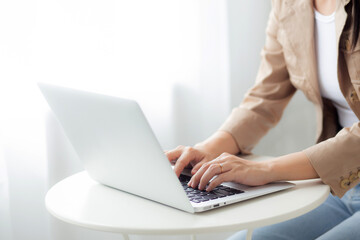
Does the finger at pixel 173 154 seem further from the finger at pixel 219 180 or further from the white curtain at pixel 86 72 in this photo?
the white curtain at pixel 86 72

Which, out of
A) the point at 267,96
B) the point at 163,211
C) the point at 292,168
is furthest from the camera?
the point at 267,96

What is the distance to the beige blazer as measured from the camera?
Result: 103 cm

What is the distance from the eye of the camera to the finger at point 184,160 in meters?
1.05

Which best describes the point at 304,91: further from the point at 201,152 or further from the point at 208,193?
the point at 208,193

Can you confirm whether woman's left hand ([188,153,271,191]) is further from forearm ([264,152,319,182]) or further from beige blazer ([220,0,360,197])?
beige blazer ([220,0,360,197])

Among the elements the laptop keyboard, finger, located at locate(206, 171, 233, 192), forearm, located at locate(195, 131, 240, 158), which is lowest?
forearm, located at locate(195, 131, 240, 158)

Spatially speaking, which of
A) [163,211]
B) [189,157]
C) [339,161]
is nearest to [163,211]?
[163,211]

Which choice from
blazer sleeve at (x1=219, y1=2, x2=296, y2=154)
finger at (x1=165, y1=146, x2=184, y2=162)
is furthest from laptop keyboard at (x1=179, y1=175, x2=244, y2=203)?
blazer sleeve at (x1=219, y1=2, x2=296, y2=154)

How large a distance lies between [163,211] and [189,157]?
220 millimetres

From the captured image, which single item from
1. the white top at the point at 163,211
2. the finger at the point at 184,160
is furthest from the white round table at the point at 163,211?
the finger at the point at 184,160

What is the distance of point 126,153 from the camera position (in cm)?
88

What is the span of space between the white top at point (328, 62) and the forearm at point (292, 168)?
256mm

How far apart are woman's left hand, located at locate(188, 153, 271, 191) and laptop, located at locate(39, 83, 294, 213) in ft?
0.04

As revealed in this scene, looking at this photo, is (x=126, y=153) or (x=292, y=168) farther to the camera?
(x=292, y=168)
